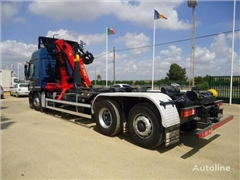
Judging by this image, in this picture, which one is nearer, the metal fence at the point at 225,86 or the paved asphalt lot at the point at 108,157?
the paved asphalt lot at the point at 108,157

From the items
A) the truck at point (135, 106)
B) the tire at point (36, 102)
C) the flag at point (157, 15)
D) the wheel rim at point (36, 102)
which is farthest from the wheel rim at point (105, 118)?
the flag at point (157, 15)

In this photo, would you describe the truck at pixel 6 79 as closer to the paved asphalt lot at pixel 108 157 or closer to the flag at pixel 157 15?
the flag at pixel 157 15

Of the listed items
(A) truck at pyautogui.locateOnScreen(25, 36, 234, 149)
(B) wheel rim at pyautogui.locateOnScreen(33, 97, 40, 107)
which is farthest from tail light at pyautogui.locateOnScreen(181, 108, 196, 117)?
(B) wheel rim at pyautogui.locateOnScreen(33, 97, 40, 107)

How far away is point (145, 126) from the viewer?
4230mm

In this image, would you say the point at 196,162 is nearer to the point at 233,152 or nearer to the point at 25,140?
the point at 233,152

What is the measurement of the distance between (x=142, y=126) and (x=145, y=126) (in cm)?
9

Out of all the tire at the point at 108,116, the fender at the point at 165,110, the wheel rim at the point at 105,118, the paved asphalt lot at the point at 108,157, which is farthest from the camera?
the wheel rim at the point at 105,118

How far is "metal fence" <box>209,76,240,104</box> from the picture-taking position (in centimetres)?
1309

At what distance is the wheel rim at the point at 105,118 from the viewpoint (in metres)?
5.41

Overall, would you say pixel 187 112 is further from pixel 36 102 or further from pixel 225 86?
pixel 225 86

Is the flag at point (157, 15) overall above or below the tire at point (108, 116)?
above

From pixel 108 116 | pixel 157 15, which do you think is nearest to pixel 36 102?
pixel 108 116

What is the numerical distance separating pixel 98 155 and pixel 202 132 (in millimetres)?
2129

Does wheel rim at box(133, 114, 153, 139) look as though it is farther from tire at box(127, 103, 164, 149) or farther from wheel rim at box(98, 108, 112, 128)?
wheel rim at box(98, 108, 112, 128)
